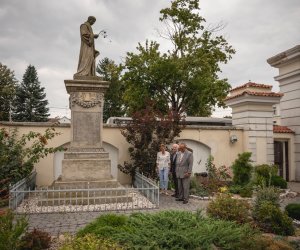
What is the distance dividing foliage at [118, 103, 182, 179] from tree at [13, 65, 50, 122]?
2361 centimetres

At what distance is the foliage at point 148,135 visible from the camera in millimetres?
14195

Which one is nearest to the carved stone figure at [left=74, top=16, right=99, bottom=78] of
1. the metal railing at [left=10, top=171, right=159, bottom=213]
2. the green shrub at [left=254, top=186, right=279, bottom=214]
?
the metal railing at [left=10, top=171, right=159, bottom=213]

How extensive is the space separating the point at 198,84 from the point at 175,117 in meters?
11.3

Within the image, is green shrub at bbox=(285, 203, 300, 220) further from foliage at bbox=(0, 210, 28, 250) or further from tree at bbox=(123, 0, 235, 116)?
tree at bbox=(123, 0, 235, 116)

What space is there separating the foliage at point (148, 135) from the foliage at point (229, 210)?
22.4 feet

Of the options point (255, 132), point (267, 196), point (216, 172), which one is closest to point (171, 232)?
point (267, 196)

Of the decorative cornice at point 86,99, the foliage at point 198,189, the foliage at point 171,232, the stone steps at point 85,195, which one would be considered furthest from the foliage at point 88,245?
the foliage at point 198,189

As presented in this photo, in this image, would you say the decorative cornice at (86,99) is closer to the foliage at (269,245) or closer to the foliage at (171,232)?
the foliage at (171,232)

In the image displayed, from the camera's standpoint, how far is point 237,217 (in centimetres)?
717

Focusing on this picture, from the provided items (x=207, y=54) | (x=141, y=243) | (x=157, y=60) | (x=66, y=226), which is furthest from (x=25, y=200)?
(x=207, y=54)

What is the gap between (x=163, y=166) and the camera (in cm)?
1300

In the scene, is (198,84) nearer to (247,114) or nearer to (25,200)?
(247,114)

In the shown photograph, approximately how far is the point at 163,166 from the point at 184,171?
2.26 m

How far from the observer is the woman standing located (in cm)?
1301
